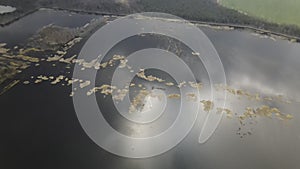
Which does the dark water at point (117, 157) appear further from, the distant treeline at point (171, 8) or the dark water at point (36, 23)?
the distant treeline at point (171, 8)

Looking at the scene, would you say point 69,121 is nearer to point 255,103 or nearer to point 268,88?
point 255,103

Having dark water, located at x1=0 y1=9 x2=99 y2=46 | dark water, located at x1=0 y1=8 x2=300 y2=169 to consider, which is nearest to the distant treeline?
dark water, located at x1=0 y1=9 x2=99 y2=46

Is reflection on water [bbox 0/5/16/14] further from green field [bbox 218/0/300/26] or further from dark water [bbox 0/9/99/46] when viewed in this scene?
green field [bbox 218/0/300/26]

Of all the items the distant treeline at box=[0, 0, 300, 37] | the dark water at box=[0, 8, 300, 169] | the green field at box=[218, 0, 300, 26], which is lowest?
the dark water at box=[0, 8, 300, 169]

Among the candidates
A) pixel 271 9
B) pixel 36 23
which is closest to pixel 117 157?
pixel 36 23

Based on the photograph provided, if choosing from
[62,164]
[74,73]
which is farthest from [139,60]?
[62,164]

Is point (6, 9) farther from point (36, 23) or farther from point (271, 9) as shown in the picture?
point (271, 9)
